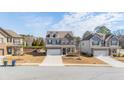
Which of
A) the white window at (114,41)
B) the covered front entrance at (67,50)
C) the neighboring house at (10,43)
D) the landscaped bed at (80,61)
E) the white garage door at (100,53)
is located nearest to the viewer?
the landscaped bed at (80,61)

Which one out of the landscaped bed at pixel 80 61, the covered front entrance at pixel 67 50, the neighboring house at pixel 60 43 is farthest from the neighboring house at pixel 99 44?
the landscaped bed at pixel 80 61

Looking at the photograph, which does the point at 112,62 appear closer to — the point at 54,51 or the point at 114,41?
the point at 114,41

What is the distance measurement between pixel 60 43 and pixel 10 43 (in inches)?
234

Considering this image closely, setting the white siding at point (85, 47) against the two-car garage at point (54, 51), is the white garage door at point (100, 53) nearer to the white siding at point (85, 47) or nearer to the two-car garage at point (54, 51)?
the white siding at point (85, 47)

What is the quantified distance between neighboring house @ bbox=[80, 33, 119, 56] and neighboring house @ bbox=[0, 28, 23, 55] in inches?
279

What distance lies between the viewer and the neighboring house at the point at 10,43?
21.7 metres

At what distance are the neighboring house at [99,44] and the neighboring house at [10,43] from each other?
708 cm

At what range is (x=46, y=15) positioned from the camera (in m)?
18.5

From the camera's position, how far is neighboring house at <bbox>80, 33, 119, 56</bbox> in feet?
77.2

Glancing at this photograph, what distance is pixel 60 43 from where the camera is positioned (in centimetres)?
2548

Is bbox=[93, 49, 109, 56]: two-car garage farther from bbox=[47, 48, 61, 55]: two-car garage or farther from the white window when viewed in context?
bbox=[47, 48, 61, 55]: two-car garage

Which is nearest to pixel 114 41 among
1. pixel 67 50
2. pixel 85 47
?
pixel 85 47

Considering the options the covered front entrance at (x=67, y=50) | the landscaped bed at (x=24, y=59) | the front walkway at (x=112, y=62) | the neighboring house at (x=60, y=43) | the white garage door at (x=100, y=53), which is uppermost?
the neighboring house at (x=60, y=43)
